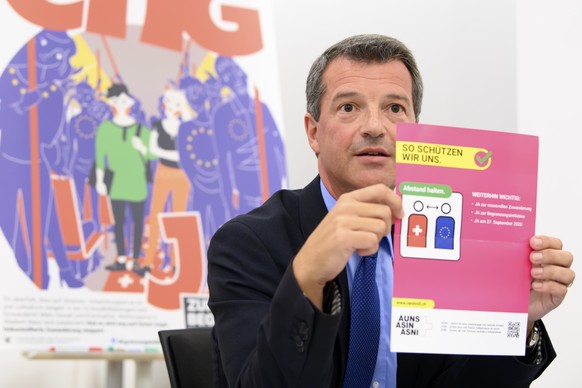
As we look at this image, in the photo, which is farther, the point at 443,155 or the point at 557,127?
the point at 557,127

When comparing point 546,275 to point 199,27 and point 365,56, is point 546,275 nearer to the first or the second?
point 365,56

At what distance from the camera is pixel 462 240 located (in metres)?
1.58

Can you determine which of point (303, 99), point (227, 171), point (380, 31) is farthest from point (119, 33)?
point (380, 31)

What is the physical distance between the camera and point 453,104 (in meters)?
4.52

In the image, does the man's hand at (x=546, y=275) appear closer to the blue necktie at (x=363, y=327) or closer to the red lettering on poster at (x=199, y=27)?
the blue necktie at (x=363, y=327)

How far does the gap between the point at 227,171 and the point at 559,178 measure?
1.97 metres

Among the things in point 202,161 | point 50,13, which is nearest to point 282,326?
Answer: point 202,161

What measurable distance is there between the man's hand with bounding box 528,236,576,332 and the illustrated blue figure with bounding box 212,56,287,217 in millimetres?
2159

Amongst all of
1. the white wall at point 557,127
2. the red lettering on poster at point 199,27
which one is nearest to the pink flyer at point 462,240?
the red lettering on poster at point 199,27

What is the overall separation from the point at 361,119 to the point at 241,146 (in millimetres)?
1876

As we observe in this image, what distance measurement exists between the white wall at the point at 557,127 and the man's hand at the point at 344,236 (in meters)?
3.09

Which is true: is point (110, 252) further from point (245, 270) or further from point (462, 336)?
point (462, 336)

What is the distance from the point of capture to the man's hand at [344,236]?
1446mm

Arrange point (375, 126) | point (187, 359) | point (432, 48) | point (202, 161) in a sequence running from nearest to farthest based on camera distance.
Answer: point (375, 126) < point (187, 359) < point (202, 161) < point (432, 48)
